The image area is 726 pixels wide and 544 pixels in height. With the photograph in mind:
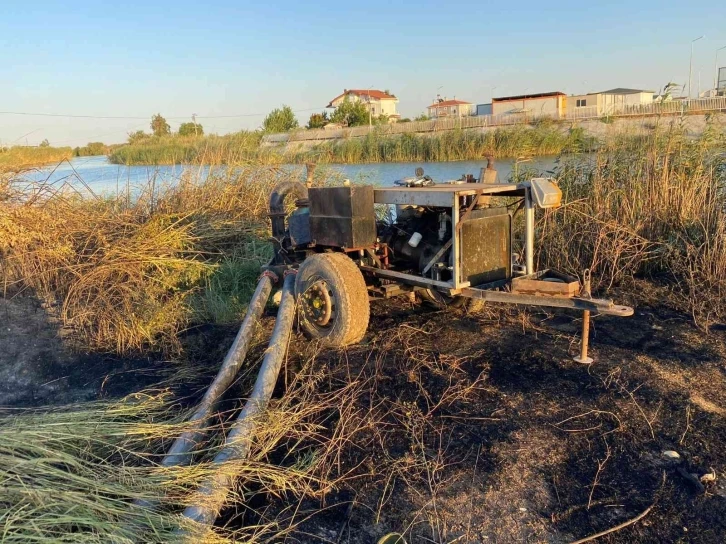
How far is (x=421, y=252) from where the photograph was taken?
4902 mm

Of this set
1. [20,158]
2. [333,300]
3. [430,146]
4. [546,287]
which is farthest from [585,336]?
[430,146]

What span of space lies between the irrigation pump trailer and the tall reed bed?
53.4 inches

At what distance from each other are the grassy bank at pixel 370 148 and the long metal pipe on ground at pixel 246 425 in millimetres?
5691

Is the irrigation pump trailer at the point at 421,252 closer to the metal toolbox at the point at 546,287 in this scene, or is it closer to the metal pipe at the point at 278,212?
the metal toolbox at the point at 546,287

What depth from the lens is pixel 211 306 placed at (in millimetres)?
6391

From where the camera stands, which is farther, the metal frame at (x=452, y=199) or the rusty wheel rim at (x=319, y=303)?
the rusty wheel rim at (x=319, y=303)

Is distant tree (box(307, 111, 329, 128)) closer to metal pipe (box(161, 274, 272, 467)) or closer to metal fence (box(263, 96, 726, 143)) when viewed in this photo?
metal fence (box(263, 96, 726, 143))

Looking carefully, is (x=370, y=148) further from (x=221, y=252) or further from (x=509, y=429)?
(x=509, y=429)

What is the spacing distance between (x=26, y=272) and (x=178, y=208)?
92.6 inches

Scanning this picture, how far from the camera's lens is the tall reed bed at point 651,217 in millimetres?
5656

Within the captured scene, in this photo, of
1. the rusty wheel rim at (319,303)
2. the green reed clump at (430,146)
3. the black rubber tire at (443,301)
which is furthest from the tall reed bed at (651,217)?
the green reed clump at (430,146)

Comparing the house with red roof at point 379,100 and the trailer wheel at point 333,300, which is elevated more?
the house with red roof at point 379,100

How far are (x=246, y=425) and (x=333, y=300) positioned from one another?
157 cm

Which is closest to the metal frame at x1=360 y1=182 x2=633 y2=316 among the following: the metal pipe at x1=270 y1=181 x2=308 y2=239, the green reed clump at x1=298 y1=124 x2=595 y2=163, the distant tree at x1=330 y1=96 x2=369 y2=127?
the metal pipe at x1=270 y1=181 x2=308 y2=239
